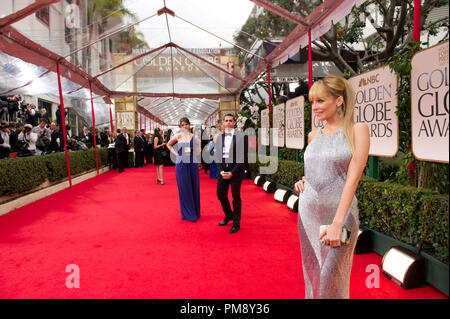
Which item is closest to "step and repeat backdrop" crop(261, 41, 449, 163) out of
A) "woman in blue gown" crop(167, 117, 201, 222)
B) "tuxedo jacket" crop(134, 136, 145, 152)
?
"woman in blue gown" crop(167, 117, 201, 222)

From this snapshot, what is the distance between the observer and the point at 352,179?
1604mm

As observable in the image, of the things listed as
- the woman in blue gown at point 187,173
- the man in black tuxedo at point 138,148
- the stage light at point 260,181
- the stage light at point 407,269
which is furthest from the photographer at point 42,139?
the stage light at point 407,269

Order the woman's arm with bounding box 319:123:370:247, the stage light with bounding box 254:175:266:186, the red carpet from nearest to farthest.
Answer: the woman's arm with bounding box 319:123:370:247 → the red carpet → the stage light with bounding box 254:175:266:186

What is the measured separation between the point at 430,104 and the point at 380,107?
3.19 feet

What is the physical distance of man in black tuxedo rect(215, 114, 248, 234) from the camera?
4742 mm

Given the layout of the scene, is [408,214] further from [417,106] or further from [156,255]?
[156,255]


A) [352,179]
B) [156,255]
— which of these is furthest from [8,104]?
[352,179]

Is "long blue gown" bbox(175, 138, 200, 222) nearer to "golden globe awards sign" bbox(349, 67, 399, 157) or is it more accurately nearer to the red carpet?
the red carpet

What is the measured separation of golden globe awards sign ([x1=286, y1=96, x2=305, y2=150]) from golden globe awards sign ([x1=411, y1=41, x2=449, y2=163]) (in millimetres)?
3355

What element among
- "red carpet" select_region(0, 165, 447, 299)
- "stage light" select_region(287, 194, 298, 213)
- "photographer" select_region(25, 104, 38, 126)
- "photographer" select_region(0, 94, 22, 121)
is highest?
"photographer" select_region(0, 94, 22, 121)

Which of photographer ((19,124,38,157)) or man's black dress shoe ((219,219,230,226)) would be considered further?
photographer ((19,124,38,157))

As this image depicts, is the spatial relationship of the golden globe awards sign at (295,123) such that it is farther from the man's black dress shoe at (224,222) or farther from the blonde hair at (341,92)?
the blonde hair at (341,92)

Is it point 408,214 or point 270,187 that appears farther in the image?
point 270,187

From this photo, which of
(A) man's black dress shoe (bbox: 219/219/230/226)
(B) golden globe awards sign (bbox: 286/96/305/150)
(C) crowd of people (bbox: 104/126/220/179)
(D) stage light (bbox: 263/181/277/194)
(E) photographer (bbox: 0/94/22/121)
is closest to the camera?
(A) man's black dress shoe (bbox: 219/219/230/226)
